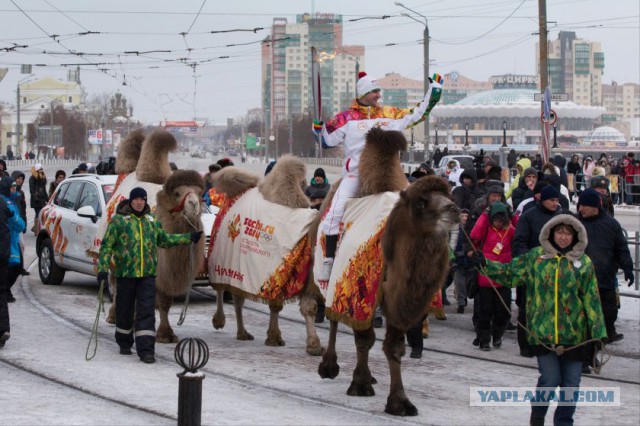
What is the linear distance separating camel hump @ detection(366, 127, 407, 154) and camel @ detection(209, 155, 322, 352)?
263 centimetres

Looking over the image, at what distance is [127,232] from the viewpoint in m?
12.2

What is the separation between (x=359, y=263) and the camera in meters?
10.3

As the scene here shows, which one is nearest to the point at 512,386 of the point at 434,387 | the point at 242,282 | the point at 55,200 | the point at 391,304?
the point at 434,387

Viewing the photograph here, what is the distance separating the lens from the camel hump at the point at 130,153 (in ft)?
53.2

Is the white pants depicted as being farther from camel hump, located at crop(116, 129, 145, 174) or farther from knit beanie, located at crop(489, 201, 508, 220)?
camel hump, located at crop(116, 129, 145, 174)

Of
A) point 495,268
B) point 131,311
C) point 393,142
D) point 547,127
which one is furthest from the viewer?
point 547,127

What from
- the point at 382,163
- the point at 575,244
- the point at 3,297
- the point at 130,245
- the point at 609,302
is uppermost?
the point at 382,163

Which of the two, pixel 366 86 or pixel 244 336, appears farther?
pixel 244 336

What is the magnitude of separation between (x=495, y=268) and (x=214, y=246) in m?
5.79

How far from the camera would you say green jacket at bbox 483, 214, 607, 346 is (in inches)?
337

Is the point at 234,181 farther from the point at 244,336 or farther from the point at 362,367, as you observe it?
the point at 362,367

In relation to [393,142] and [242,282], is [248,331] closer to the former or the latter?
[242,282]

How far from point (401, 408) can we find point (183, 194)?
181 inches

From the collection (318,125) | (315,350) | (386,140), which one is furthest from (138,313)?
(386,140)
